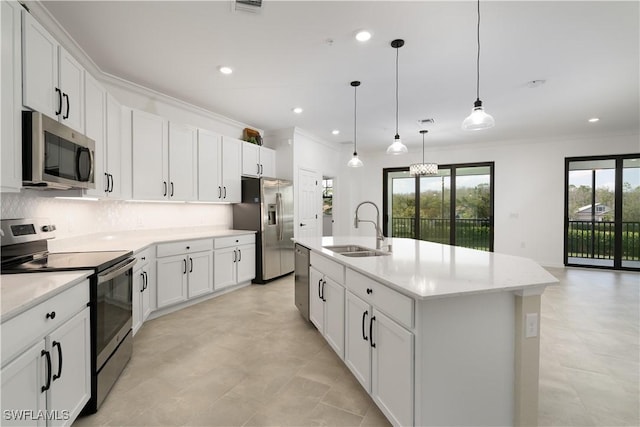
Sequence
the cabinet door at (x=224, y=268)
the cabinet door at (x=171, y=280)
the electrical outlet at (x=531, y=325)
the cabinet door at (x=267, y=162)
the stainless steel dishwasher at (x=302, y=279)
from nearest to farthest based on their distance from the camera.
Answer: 1. the electrical outlet at (x=531, y=325)
2. the stainless steel dishwasher at (x=302, y=279)
3. the cabinet door at (x=171, y=280)
4. the cabinet door at (x=224, y=268)
5. the cabinet door at (x=267, y=162)

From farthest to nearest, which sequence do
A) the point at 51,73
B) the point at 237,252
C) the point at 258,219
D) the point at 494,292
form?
A: the point at 258,219, the point at 237,252, the point at 51,73, the point at 494,292

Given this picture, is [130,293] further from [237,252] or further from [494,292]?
[494,292]

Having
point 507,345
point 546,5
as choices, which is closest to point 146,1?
point 546,5

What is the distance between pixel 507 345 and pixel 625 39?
A: 2.95 metres

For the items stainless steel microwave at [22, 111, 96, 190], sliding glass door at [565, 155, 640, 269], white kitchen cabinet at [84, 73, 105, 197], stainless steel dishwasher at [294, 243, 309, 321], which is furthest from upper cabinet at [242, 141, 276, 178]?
sliding glass door at [565, 155, 640, 269]

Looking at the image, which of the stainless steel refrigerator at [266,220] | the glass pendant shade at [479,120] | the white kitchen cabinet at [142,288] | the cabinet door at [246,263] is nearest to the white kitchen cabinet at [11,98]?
the white kitchen cabinet at [142,288]

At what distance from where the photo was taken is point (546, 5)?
218cm

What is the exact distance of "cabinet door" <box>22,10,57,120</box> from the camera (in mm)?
1719

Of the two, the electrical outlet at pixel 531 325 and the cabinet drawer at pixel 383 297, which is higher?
the cabinet drawer at pixel 383 297

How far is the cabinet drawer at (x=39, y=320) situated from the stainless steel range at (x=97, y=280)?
0.54 ft

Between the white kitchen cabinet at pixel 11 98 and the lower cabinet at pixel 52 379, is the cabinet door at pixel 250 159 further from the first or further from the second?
the lower cabinet at pixel 52 379

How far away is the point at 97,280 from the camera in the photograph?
1.80 meters

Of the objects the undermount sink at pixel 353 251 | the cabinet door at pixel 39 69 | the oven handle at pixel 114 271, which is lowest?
the oven handle at pixel 114 271

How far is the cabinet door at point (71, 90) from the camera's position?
2070 millimetres
